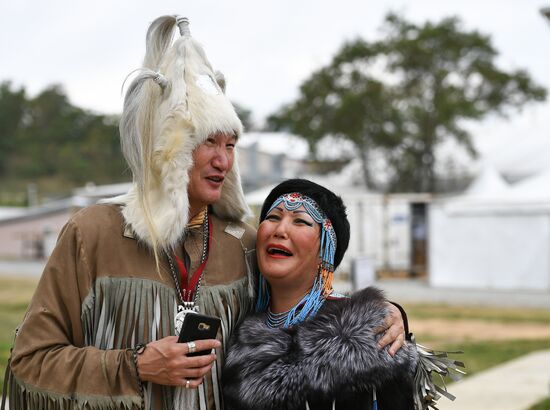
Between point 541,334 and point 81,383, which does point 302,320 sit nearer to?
point 81,383

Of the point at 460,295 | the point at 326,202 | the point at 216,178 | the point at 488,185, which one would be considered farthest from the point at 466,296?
the point at 216,178

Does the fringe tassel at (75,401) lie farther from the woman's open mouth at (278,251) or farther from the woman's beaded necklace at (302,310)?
the woman's open mouth at (278,251)

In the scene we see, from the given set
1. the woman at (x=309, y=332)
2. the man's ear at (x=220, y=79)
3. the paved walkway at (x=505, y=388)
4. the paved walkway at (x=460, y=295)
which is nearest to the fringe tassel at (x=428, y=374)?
the woman at (x=309, y=332)

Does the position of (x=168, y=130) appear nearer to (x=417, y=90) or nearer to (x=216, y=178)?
(x=216, y=178)

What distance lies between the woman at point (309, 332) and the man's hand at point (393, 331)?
0.02m

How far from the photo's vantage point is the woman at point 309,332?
2.33 metres

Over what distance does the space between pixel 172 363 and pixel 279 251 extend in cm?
56

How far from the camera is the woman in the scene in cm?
233

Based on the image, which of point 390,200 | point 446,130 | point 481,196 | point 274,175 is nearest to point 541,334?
point 481,196

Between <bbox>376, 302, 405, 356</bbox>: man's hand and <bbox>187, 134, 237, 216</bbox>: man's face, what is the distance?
710 mm

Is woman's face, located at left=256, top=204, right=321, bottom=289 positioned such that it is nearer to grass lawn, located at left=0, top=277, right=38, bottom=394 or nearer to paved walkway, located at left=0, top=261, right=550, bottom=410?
paved walkway, located at left=0, top=261, right=550, bottom=410

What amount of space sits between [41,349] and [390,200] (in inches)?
690

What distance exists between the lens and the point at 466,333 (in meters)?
10.6

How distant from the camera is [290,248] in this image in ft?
8.36
